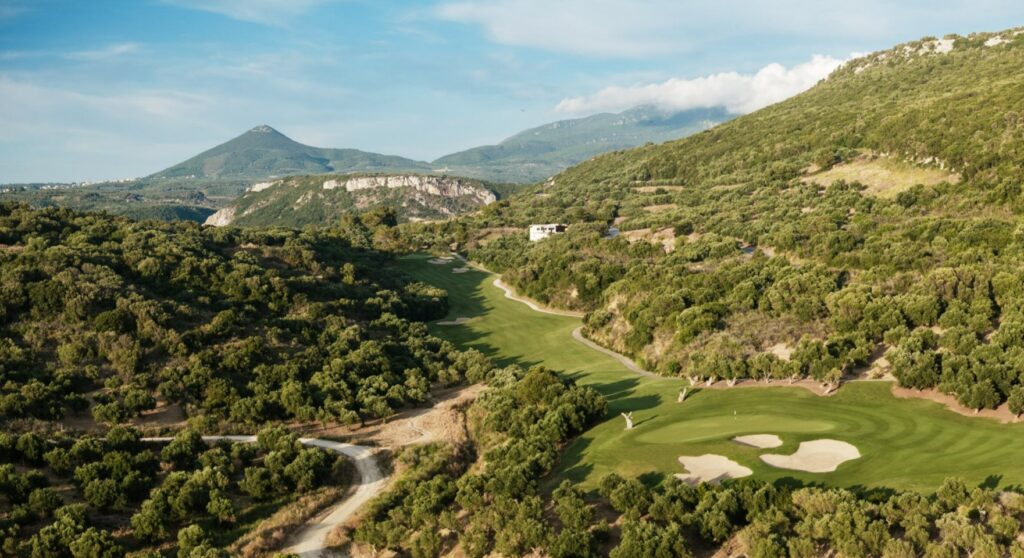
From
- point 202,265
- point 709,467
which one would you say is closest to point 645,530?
point 709,467

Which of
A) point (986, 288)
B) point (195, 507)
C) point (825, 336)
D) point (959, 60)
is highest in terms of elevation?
point (959, 60)

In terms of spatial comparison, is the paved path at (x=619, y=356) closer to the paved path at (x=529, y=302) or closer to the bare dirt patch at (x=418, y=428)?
the paved path at (x=529, y=302)

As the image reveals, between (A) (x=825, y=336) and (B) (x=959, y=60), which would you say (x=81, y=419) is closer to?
(A) (x=825, y=336)

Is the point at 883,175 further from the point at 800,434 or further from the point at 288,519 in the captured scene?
the point at 288,519

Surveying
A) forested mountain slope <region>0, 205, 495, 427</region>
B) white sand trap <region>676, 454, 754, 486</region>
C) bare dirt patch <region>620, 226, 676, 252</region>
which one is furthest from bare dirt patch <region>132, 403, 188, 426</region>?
bare dirt patch <region>620, 226, 676, 252</region>

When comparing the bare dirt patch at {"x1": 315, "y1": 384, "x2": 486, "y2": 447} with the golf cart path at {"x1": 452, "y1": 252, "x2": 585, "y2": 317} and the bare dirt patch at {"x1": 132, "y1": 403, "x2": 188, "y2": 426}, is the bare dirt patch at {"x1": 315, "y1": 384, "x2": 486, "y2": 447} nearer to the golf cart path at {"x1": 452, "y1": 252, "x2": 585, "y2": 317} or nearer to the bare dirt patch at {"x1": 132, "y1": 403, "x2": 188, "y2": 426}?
the bare dirt patch at {"x1": 132, "y1": 403, "x2": 188, "y2": 426}

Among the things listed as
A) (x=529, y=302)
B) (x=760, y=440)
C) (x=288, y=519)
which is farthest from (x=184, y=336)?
(x=529, y=302)
